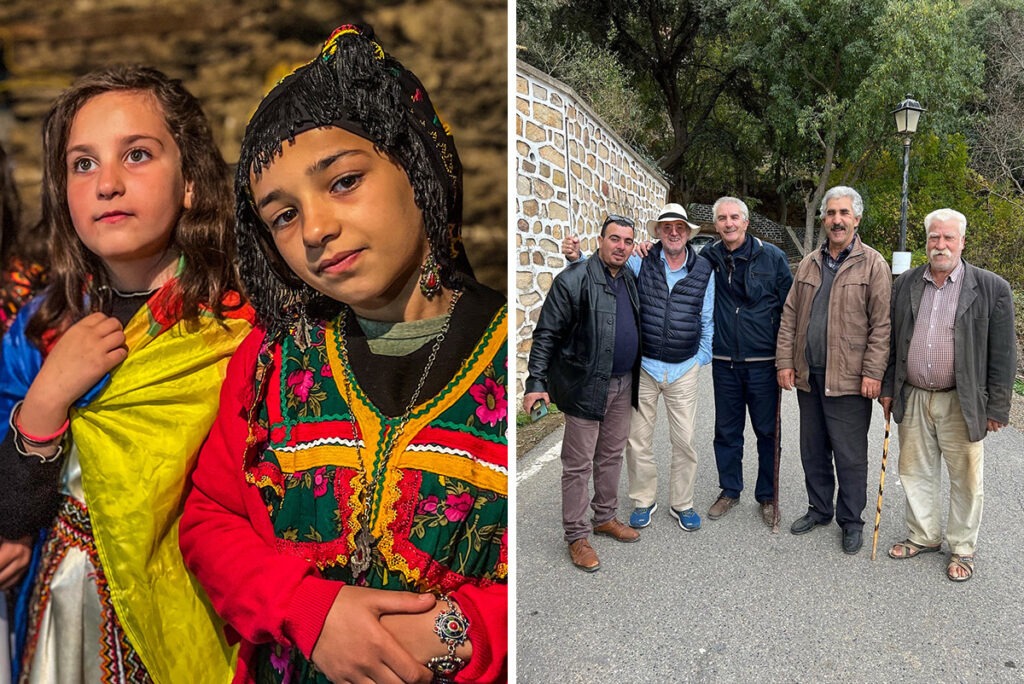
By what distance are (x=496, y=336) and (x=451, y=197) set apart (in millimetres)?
141

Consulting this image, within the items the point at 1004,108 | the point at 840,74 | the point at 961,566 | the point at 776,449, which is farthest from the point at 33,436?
the point at 1004,108

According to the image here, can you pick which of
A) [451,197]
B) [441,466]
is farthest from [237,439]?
[451,197]

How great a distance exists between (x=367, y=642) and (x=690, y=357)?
1.38 meters

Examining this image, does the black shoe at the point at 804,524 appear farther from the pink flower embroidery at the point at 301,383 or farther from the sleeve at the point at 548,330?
the pink flower embroidery at the point at 301,383

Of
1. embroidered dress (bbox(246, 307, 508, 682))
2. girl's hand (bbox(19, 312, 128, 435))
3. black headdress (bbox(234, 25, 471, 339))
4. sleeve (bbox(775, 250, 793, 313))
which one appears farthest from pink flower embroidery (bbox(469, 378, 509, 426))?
sleeve (bbox(775, 250, 793, 313))

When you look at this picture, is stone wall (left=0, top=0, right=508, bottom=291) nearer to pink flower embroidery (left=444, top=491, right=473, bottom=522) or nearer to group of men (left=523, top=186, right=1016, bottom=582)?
pink flower embroidery (left=444, top=491, right=473, bottom=522)

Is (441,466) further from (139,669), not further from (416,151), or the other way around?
(139,669)

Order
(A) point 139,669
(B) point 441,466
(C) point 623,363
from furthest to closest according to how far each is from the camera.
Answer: (C) point 623,363, (A) point 139,669, (B) point 441,466

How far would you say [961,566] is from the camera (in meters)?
1.56

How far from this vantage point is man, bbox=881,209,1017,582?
4.72ft

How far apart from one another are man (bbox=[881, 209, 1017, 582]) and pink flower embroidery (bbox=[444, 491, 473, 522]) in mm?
1350

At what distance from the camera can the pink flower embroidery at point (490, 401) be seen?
2.02 feet

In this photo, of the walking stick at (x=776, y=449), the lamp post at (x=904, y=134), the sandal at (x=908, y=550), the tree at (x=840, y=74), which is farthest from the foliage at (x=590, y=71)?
the sandal at (x=908, y=550)

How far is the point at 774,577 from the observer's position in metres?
1.62
